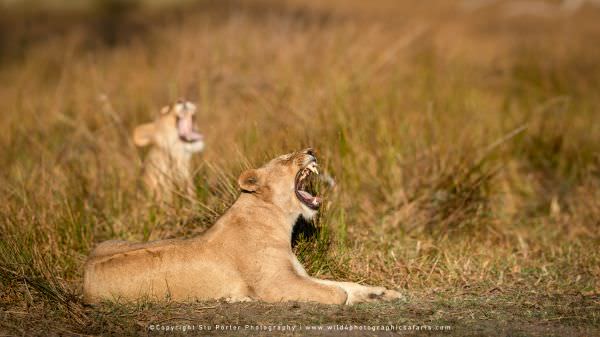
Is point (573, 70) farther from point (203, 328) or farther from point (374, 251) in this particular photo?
point (203, 328)

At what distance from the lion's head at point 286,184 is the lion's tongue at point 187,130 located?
2.53 m

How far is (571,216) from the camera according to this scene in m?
8.03

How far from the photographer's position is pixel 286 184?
5.85m

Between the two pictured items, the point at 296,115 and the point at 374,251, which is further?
the point at 296,115

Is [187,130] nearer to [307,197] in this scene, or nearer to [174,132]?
[174,132]

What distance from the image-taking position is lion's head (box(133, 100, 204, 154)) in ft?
27.2

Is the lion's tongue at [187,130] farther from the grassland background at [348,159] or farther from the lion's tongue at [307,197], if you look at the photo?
the lion's tongue at [307,197]

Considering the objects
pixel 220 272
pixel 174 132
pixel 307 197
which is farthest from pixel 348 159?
pixel 220 272

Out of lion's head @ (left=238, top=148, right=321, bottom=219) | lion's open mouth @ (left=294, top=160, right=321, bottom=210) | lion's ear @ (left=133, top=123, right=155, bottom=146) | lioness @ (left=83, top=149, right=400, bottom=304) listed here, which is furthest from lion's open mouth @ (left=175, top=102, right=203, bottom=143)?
lioness @ (left=83, top=149, right=400, bottom=304)

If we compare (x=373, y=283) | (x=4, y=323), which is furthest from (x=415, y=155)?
(x=4, y=323)

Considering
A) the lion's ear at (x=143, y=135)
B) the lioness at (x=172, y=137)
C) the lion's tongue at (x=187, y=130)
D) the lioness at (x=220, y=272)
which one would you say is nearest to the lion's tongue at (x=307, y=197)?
the lioness at (x=220, y=272)

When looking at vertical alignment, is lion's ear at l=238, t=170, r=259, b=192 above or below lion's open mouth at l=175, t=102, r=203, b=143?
below

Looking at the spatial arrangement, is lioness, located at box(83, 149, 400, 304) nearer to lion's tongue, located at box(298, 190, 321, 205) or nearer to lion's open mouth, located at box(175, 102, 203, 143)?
lion's tongue, located at box(298, 190, 321, 205)

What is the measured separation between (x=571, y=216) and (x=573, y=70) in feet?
12.9
